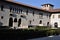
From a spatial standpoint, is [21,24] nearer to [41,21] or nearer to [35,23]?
[35,23]

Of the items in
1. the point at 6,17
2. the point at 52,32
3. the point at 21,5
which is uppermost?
the point at 21,5

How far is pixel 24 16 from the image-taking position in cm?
4403

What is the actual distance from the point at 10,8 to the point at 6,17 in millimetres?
2382

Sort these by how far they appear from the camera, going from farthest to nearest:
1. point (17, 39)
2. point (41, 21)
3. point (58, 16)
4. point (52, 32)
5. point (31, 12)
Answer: point (58, 16) → point (41, 21) → point (31, 12) → point (52, 32) → point (17, 39)

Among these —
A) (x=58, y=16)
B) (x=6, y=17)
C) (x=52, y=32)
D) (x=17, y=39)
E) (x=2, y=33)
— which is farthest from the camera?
(x=58, y=16)

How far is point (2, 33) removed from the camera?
72.1ft

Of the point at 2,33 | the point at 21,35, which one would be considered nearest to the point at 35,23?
the point at 21,35

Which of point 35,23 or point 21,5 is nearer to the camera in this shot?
point 21,5

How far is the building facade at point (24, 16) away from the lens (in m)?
38.4

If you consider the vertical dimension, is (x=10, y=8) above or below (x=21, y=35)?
above

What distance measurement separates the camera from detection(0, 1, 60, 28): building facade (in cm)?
3842

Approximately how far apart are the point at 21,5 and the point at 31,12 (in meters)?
4.75

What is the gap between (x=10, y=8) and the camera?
39.7 metres

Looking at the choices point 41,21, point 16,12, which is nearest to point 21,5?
point 16,12
